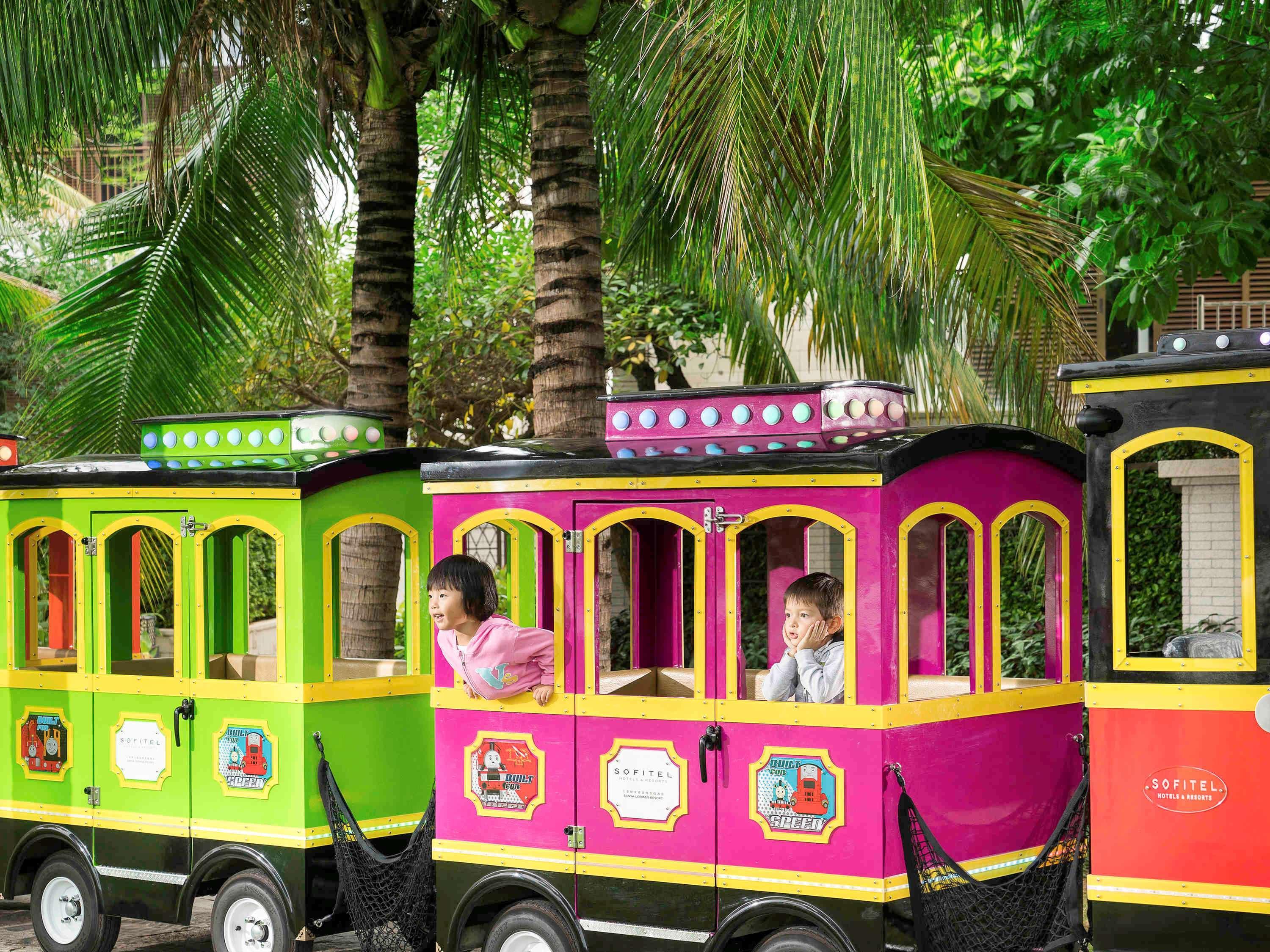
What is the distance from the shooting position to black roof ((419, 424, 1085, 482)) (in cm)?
559

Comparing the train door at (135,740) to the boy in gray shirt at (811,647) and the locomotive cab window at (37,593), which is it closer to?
the locomotive cab window at (37,593)

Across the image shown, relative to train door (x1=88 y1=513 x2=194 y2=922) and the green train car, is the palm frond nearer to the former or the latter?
the green train car

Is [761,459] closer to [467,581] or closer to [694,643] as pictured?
[694,643]

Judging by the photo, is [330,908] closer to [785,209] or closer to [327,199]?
[785,209]

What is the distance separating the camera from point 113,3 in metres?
8.77

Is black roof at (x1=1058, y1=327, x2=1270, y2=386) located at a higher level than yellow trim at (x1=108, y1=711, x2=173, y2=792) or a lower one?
higher

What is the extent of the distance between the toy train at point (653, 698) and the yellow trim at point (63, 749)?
3cm

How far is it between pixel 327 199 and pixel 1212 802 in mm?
9122

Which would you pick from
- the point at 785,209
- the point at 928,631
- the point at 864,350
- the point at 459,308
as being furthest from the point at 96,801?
the point at 459,308

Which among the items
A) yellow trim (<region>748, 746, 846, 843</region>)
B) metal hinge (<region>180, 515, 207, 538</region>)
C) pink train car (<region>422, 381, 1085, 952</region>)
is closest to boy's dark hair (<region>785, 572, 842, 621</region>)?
pink train car (<region>422, 381, 1085, 952</region>)

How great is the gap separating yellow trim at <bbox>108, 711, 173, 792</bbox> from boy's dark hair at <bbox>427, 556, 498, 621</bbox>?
172cm

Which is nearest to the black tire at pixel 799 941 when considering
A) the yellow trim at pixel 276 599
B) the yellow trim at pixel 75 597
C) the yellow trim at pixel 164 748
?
the yellow trim at pixel 276 599

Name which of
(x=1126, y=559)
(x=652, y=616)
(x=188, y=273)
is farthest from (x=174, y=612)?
(x=188, y=273)

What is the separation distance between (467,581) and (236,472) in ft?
4.50
